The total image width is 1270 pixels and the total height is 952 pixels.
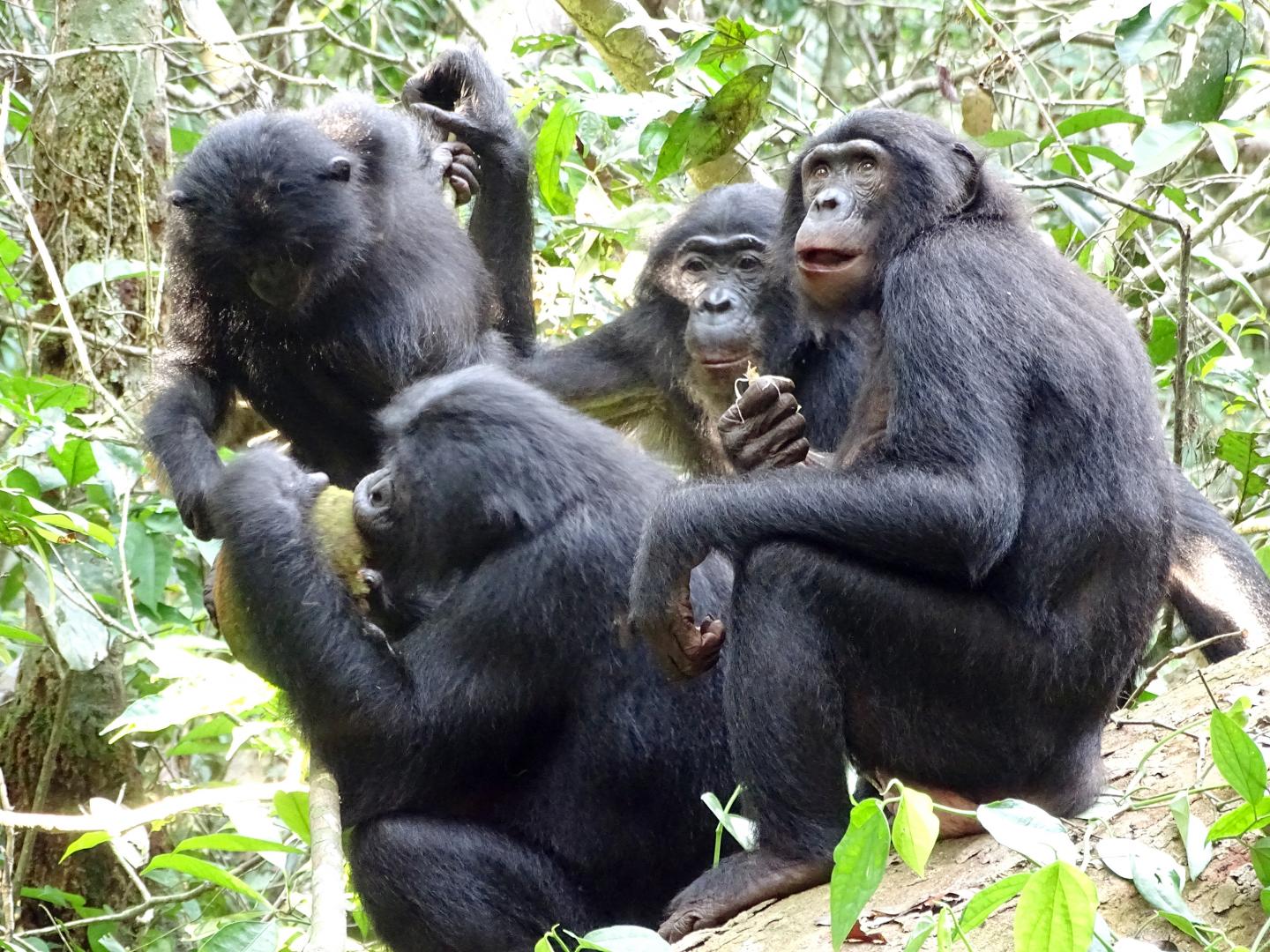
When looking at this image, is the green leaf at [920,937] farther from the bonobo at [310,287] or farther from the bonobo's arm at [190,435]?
the bonobo at [310,287]

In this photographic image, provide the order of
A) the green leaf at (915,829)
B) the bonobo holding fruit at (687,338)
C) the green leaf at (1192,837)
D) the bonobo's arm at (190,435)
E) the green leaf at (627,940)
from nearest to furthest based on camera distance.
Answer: the green leaf at (915,829) < the green leaf at (627,940) < the green leaf at (1192,837) < the bonobo's arm at (190,435) < the bonobo holding fruit at (687,338)

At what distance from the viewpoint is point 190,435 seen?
594cm

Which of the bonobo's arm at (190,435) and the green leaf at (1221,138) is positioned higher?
the green leaf at (1221,138)

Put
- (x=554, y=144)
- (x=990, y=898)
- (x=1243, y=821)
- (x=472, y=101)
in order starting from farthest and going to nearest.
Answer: (x=472, y=101)
(x=554, y=144)
(x=1243, y=821)
(x=990, y=898)

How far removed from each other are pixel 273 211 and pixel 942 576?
2.83 metres

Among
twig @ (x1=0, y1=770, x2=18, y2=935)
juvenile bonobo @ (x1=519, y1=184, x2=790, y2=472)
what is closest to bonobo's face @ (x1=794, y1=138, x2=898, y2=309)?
juvenile bonobo @ (x1=519, y1=184, x2=790, y2=472)

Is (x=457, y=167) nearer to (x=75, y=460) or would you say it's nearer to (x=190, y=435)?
(x=190, y=435)

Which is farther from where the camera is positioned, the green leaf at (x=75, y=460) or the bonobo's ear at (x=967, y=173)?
the green leaf at (x=75, y=460)

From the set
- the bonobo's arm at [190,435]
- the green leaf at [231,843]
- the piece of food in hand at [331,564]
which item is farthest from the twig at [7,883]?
the bonobo's arm at [190,435]

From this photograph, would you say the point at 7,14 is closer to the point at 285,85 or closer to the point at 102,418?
the point at 285,85

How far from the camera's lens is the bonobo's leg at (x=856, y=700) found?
4.59 metres

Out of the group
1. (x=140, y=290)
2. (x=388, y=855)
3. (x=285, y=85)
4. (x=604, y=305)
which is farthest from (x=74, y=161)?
(x=388, y=855)

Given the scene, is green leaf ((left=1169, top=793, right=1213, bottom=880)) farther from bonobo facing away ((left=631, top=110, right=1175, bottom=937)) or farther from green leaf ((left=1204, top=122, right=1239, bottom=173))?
green leaf ((left=1204, top=122, right=1239, bottom=173))

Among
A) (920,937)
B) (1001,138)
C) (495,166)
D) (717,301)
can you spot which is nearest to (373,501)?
(717,301)
